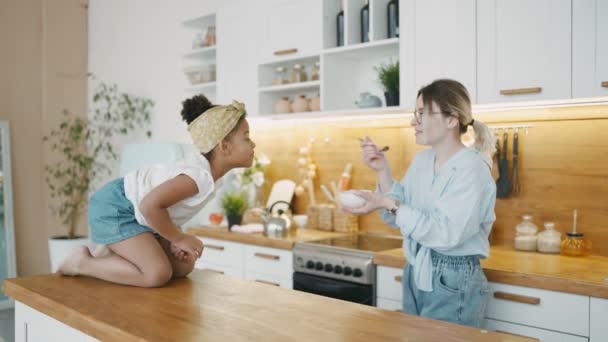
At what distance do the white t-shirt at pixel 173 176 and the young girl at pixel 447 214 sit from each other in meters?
0.64

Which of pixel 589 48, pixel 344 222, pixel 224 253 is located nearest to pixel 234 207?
pixel 224 253

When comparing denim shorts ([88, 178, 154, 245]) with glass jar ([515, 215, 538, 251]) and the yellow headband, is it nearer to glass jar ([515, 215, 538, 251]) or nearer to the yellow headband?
the yellow headband

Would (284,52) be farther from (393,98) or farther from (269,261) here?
(269,261)

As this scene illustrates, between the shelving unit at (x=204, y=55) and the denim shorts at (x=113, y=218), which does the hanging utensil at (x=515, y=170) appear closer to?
the denim shorts at (x=113, y=218)

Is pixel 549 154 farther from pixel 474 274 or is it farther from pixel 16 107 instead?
pixel 16 107

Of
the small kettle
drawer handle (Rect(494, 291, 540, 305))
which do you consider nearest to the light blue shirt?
drawer handle (Rect(494, 291, 540, 305))

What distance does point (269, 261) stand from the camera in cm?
328

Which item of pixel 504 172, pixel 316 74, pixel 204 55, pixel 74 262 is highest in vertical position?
pixel 204 55

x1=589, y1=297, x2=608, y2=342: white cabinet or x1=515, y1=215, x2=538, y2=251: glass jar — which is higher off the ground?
x1=515, y1=215, x2=538, y2=251: glass jar

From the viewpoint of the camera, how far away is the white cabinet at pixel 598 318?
6.81 feet

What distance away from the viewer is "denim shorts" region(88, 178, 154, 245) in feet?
6.22

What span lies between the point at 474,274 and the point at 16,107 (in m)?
4.62

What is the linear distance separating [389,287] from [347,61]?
56.6 inches

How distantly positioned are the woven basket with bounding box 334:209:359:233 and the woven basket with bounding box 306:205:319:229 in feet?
0.46
